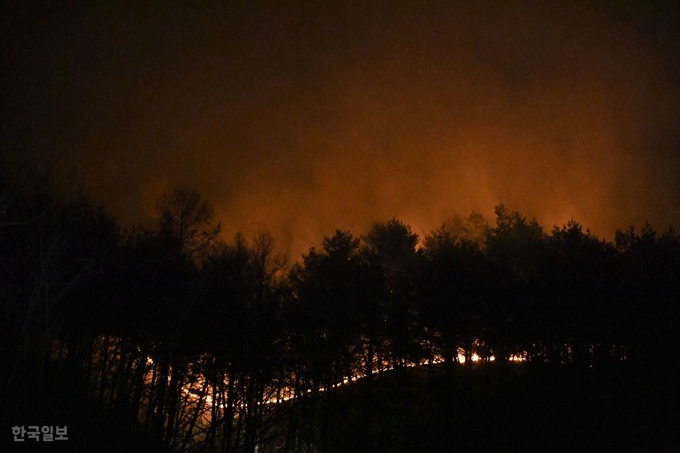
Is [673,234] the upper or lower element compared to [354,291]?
upper

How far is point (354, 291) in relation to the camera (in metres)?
26.2

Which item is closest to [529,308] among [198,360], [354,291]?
[354,291]

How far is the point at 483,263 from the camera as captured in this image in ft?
97.4

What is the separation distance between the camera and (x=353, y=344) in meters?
25.4

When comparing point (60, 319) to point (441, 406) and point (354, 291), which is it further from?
point (441, 406)

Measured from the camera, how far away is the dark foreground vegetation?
16844mm

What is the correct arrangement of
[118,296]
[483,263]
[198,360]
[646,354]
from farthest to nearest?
1. [483,263]
2. [646,354]
3. [198,360]
4. [118,296]

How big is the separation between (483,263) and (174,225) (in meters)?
19.0

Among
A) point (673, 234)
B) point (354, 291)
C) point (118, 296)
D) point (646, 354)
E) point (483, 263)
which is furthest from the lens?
point (673, 234)

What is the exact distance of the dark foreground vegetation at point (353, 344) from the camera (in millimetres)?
16844

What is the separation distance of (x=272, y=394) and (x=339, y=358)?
4.25m

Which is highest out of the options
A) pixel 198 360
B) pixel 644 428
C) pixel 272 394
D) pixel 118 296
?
pixel 118 296

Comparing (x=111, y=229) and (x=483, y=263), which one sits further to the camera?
(x=483, y=263)

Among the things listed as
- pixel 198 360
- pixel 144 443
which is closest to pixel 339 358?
pixel 198 360
